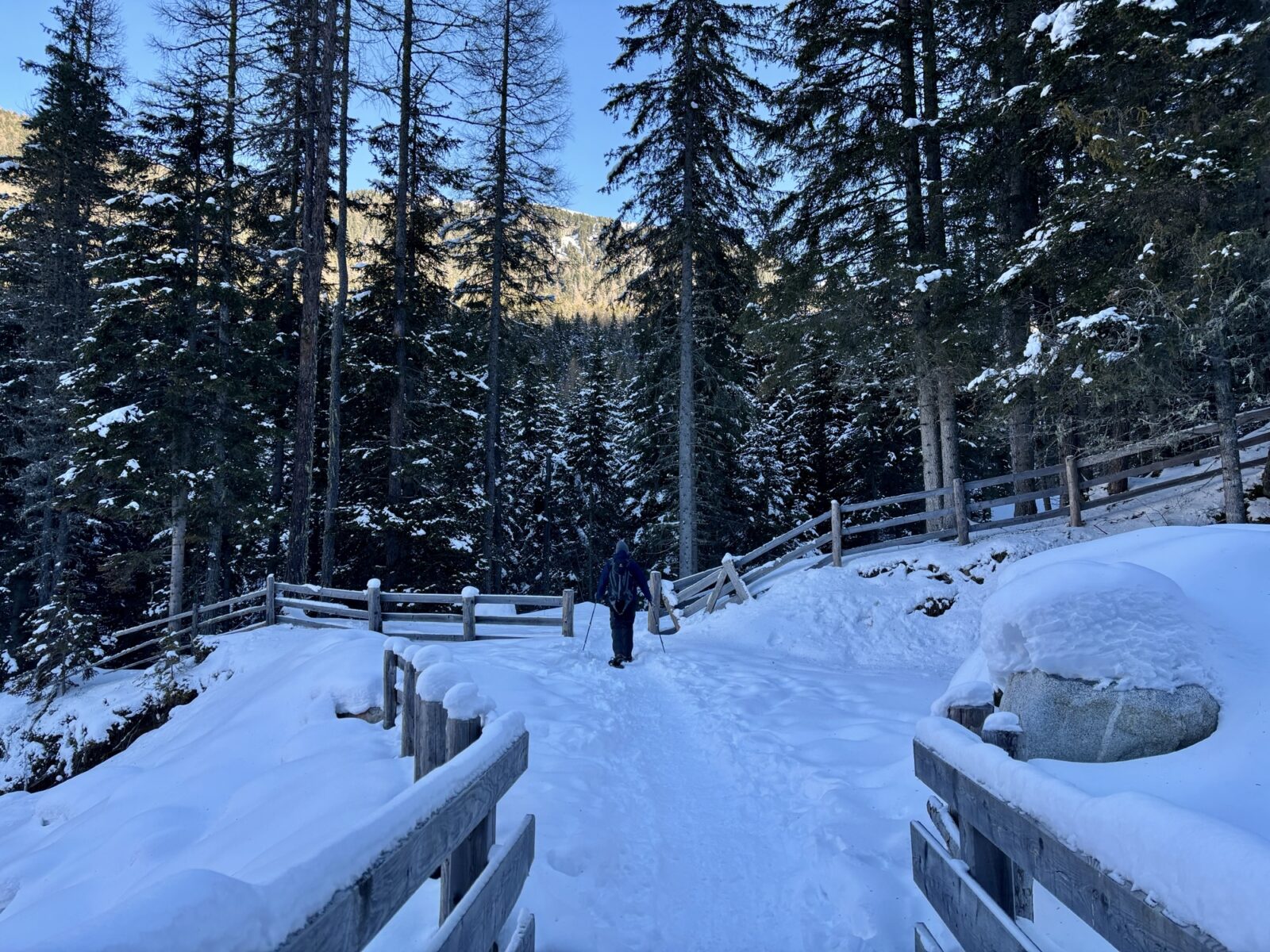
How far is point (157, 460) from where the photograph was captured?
15289mm

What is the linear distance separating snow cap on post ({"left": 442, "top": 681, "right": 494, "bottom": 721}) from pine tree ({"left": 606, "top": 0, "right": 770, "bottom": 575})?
43.3ft

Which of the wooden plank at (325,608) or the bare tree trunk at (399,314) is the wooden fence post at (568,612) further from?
the bare tree trunk at (399,314)

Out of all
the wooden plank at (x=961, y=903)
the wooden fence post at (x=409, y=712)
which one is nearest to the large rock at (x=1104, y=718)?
the wooden plank at (x=961, y=903)

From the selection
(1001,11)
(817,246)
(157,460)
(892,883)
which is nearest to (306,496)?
A: (157,460)

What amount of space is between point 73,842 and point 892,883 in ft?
23.6

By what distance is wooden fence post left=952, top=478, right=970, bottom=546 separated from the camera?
40.8 feet

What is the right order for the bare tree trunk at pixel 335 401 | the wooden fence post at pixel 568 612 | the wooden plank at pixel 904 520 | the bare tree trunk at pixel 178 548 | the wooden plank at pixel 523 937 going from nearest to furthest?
the wooden plank at pixel 523 937 → the wooden fence post at pixel 568 612 → the wooden plank at pixel 904 520 → the bare tree trunk at pixel 178 548 → the bare tree trunk at pixel 335 401

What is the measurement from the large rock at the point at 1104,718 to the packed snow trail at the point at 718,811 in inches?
46.3

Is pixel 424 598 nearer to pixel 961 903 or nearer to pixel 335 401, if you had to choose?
pixel 335 401

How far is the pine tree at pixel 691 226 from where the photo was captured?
1669 centimetres

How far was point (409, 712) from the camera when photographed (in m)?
5.04

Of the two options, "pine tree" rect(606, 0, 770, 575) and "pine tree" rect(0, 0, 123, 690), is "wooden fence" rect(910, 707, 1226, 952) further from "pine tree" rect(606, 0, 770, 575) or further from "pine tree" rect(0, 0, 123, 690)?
"pine tree" rect(0, 0, 123, 690)

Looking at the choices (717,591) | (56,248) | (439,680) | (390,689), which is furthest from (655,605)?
(56,248)

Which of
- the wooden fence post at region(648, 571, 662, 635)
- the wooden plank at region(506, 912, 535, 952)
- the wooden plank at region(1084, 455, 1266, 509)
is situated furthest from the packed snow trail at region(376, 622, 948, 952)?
the wooden plank at region(1084, 455, 1266, 509)
